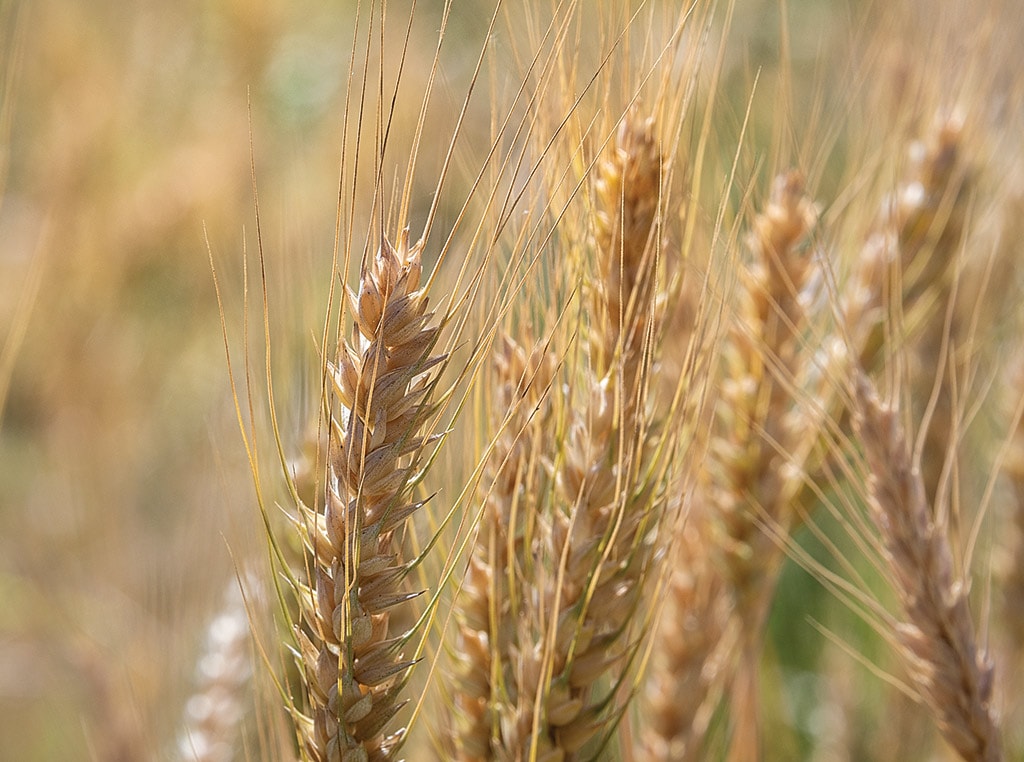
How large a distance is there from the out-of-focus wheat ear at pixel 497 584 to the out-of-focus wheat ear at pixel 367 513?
11 centimetres

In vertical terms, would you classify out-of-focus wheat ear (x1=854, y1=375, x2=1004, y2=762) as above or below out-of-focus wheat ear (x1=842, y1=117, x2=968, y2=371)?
below

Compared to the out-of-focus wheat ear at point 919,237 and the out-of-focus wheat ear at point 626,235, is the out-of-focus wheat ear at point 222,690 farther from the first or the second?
the out-of-focus wheat ear at point 919,237

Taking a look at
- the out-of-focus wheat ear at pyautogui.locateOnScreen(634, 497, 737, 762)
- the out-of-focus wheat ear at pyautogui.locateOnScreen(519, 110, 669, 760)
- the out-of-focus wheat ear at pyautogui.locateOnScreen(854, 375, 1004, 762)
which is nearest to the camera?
the out-of-focus wheat ear at pyautogui.locateOnScreen(519, 110, 669, 760)

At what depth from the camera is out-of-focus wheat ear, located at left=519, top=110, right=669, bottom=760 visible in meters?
0.64

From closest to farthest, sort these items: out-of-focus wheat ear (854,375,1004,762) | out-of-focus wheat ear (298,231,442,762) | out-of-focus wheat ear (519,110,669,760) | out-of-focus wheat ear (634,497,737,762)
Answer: out-of-focus wheat ear (298,231,442,762), out-of-focus wheat ear (519,110,669,760), out-of-focus wheat ear (854,375,1004,762), out-of-focus wheat ear (634,497,737,762)

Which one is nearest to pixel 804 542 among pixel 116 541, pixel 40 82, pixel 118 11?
pixel 116 541

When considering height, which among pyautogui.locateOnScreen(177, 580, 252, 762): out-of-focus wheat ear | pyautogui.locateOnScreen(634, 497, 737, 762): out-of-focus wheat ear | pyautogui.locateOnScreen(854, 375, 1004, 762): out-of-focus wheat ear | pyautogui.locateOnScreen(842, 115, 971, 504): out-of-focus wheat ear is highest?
pyautogui.locateOnScreen(842, 115, 971, 504): out-of-focus wheat ear

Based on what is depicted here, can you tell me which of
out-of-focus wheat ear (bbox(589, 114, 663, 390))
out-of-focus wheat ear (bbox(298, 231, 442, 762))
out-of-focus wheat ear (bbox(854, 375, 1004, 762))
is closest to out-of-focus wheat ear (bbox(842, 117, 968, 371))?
out-of-focus wheat ear (bbox(854, 375, 1004, 762))

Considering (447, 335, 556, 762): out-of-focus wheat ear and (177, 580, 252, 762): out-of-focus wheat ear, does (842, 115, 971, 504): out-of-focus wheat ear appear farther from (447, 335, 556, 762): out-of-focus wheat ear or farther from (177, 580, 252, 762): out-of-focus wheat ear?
(177, 580, 252, 762): out-of-focus wheat ear

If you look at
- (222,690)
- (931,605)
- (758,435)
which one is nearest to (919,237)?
(758,435)

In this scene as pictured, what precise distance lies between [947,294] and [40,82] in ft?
6.39

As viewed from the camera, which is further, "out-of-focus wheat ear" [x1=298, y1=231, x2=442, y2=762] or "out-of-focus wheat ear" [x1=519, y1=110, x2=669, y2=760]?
"out-of-focus wheat ear" [x1=519, y1=110, x2=669, y2=760]

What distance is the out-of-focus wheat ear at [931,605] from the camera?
2.46 ft

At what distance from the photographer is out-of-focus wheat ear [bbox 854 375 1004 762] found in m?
0.75
